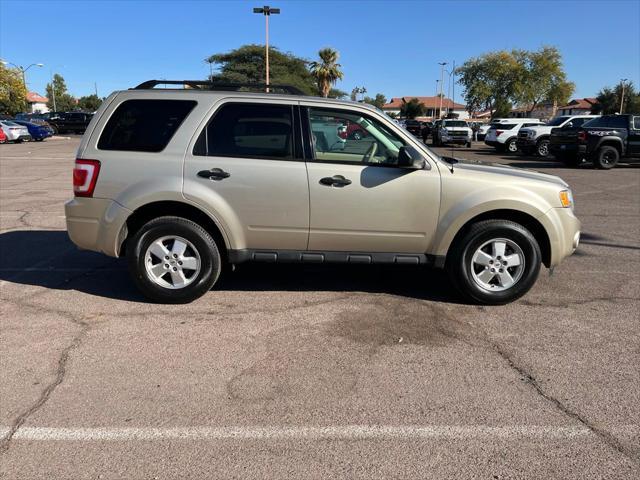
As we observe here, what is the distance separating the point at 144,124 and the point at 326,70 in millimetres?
65123

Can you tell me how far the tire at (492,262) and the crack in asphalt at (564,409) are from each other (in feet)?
2.78

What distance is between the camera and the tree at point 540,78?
60781 mm

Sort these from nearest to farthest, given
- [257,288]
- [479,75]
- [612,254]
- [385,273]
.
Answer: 1. [257,288]
2. [385,273]
3. [612,254]
4. [479,75]

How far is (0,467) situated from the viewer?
103 inches

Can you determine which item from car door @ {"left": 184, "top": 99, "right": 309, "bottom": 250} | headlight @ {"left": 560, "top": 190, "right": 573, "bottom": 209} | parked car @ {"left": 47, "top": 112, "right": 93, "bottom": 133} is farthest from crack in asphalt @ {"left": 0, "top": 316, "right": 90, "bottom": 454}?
parked car @ {"left": 47, "top": 112, "right": 93, "bottom": 133}

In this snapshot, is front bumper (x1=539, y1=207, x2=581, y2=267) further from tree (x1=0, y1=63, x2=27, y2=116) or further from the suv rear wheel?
tree (x1=0, y1=63, x2=27, y2=116)

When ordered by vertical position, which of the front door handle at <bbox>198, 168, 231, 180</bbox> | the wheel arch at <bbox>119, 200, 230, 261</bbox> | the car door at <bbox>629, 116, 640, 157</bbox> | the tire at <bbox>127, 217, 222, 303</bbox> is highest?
the car door at <bbox>629, 116, 640, 157</bbox>

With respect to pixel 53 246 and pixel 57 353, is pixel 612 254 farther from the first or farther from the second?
pixel 53 246

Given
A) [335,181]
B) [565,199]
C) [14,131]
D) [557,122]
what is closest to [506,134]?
[557,122]

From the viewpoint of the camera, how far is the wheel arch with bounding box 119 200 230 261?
4789 mm

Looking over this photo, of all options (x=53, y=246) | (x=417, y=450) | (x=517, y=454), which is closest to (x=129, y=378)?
(x=417, y=450)

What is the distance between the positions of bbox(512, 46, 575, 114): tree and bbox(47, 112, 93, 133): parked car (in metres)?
48.1

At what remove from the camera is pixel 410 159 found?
4.60 meters

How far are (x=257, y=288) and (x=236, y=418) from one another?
2429 mm
